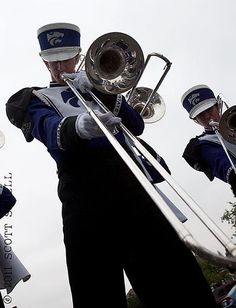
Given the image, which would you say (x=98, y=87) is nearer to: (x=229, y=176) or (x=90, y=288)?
(x=90, y=288)

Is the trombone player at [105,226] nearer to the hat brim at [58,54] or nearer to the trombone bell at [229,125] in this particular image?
the hat brim at [58,54]

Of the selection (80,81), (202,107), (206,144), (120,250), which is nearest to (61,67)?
(80,81)

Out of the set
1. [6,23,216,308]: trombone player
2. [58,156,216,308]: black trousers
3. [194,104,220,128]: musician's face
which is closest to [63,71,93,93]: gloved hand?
[6,23,216,308]: trombone player

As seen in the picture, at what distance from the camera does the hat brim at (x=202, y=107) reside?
5074 mm

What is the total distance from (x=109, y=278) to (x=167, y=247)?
332mm

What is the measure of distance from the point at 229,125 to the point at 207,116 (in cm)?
63

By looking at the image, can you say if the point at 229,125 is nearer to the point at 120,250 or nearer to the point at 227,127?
the point at 227,127

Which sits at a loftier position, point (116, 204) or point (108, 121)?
point (108, 121)

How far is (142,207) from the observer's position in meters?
2.52

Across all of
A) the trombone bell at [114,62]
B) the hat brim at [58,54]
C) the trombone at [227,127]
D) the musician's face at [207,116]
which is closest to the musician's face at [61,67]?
the hat brim at [58,54]

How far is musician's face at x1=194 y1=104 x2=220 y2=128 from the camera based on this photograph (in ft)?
16.4

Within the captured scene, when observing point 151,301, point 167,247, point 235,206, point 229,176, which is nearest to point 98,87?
point 167,247

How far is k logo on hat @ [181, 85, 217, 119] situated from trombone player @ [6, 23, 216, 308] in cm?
253

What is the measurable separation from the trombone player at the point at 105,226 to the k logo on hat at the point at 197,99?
253 cm
